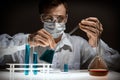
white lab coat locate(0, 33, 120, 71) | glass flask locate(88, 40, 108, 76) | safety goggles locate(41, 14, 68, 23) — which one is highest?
safety goggles locate(41, 14, 68, 23)

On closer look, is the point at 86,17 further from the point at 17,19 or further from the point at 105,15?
the point at 17,19

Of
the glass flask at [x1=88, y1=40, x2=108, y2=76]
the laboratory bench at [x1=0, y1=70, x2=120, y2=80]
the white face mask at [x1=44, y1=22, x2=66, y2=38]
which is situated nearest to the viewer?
the laboratory bench at [x1=0, y1=70, x2=120, y2=80]

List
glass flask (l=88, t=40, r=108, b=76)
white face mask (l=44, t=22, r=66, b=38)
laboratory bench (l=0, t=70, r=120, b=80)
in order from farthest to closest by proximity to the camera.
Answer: white face mask (l=44, t=22, r=66, b=38), glass flask (l=88, t=40, r=108, b=76), laboratory bench (l=0, t=70, r=120, b=80)

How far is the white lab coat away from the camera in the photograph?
2.23 metres

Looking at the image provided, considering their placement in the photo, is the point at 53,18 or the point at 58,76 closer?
the point at 58,76

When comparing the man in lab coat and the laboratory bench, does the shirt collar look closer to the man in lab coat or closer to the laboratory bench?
the man in lab coat

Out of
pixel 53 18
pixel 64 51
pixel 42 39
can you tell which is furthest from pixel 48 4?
pixel 64 51

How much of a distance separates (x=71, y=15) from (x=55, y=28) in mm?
181

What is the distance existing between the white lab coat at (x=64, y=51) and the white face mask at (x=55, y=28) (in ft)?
0.16

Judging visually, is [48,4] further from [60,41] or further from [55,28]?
[60,41]

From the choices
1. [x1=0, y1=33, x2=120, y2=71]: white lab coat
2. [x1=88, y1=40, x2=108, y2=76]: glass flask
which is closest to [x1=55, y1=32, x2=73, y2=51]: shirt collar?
[x1=0, y1=33, x2=120, y2=71]: white lab coat

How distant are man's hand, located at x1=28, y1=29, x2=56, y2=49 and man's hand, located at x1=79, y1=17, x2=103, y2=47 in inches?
10.3

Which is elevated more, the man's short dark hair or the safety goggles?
the man's short dark hair

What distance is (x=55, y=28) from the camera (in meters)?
2.22
